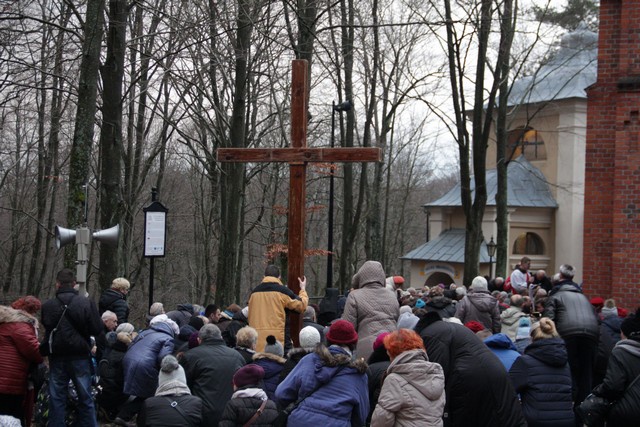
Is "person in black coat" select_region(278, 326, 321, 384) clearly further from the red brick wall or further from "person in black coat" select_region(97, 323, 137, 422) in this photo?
the red brick wall

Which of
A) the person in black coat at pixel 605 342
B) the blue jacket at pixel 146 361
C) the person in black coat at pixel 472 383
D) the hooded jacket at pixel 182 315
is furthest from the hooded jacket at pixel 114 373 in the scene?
the person in black coat at pixel 605 342

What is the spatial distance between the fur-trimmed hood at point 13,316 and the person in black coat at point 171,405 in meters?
2.34

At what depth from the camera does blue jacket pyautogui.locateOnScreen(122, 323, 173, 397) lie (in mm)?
9273

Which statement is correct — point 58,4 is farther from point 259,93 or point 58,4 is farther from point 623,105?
point 623,105

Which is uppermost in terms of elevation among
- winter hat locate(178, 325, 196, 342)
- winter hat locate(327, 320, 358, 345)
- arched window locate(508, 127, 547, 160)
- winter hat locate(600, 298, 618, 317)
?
arched window locate(508, 127, 547, 160)

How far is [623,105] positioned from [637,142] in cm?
78

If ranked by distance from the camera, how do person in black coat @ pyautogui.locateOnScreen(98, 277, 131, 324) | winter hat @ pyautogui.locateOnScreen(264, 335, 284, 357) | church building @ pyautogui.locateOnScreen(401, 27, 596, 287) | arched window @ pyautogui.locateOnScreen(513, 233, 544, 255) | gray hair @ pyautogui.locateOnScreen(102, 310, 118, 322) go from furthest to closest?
arched window @ pyautogui.locateOnScreen(513, 233, 544, 255), church building @ pyautogui.locateOnScreen(401, 27, 596, 287), person in black coat @ pyautogui.locateOnScreen(98, 277, 131, 324), gray hair @ pyautogui.locateOnScreen(102, 310, 118, 322), winter hat @ pyautogui.locateOnScreen(264, 335, 284, 357)

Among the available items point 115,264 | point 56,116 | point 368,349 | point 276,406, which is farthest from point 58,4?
point 276,406

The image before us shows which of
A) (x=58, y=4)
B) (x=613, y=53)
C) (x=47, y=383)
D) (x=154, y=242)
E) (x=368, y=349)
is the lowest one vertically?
(x=47, y=383)

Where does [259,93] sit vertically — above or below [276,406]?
above

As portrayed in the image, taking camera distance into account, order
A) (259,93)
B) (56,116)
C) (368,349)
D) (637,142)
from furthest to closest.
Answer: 1. (259,93)
2. (56,116)
3. (637,142)
4. (368,349)

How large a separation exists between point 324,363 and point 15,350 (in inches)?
161

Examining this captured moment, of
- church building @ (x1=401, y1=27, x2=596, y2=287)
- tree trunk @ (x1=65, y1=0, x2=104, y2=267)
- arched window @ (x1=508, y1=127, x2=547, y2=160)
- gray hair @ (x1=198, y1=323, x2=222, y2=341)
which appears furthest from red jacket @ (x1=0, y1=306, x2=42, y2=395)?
arched window @ (x1=508, y1=127, x2=547, y2=160)

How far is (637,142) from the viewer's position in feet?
49.6
